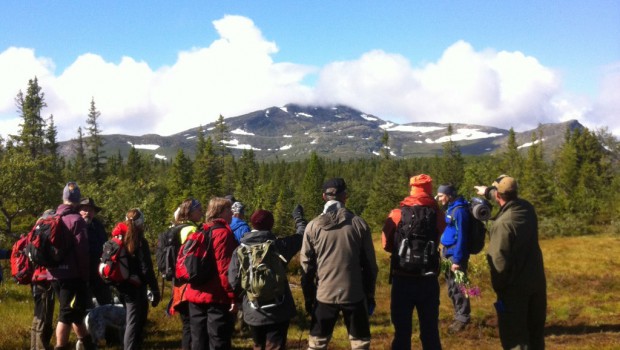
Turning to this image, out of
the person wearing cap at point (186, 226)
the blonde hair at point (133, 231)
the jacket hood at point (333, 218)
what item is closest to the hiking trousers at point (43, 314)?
the blonde hair at point (133, 231)

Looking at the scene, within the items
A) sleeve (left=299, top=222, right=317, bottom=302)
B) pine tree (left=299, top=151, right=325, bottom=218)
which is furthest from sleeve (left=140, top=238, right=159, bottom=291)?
pine tree (left=299, top=151, right=325, bottom=218)

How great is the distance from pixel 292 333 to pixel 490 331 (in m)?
3.82

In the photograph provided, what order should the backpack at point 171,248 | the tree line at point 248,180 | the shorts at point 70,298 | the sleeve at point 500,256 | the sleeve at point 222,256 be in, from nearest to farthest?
the sleeve at point 500,256 < the sleeve at point 222,256 < the backpack at point 171,248 < the shorts at point 70,298 < the tree line at point 248,180

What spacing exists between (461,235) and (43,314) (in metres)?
6.52

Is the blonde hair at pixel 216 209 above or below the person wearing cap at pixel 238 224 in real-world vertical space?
above

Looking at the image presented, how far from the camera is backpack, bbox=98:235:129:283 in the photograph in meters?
6.11

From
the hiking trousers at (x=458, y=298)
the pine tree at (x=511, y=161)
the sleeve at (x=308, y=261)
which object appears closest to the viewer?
the sleeve at (x=308, y=261)

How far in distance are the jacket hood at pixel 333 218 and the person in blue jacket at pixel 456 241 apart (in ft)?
8.93

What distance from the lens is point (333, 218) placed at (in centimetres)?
557

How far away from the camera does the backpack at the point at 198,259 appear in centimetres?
527

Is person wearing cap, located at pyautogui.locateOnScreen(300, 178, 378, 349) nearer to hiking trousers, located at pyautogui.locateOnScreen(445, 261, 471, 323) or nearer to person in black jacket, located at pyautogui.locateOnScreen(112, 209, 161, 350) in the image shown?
person in black jacket, located at pyautogui.locateOnScreen(112, 209, 161, 350)

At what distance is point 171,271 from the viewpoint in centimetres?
616

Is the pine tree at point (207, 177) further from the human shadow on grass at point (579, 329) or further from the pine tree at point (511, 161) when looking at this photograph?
the human shadow on grass at point (579, 329)

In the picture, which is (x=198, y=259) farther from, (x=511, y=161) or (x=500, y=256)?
(x=511, y=161)
